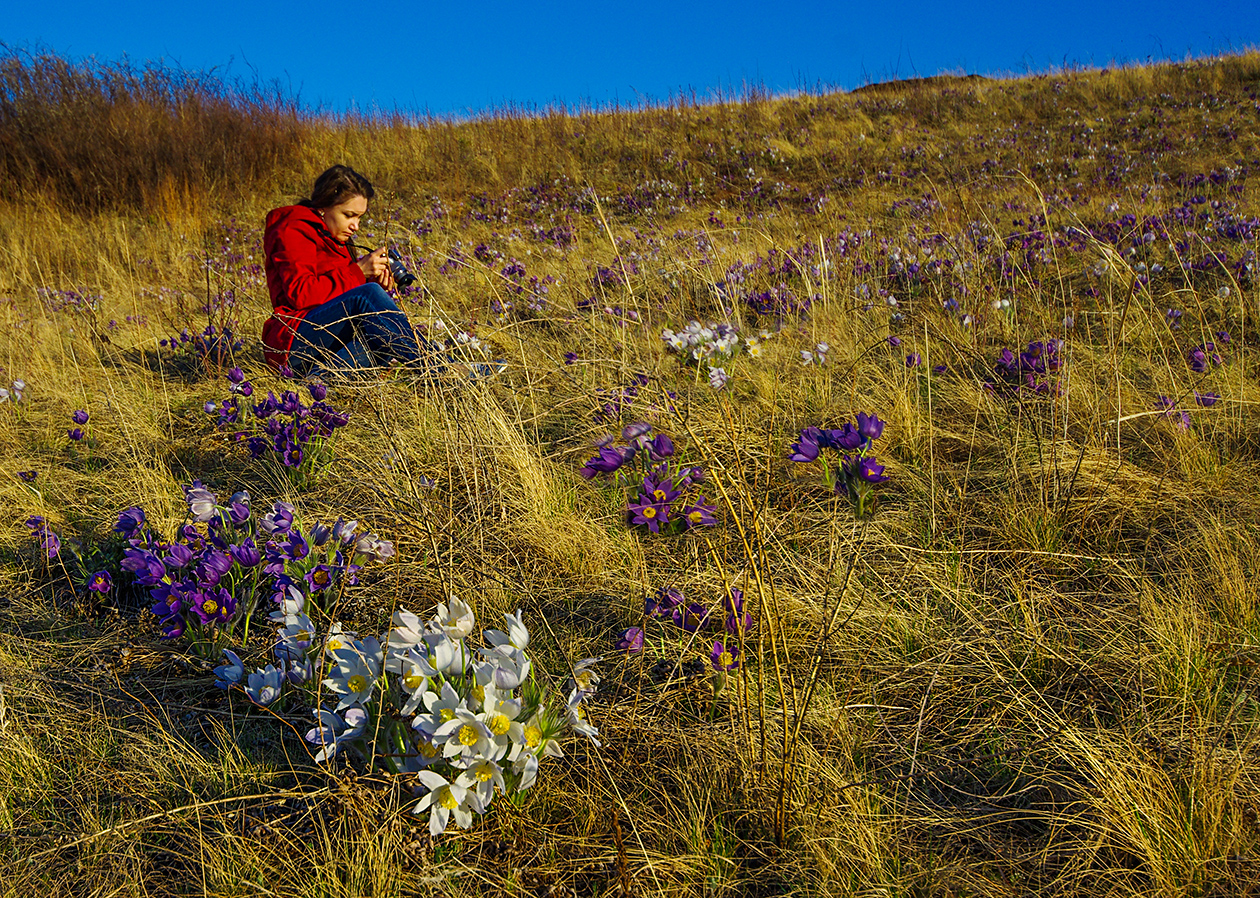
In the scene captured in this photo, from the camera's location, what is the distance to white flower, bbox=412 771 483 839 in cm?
140

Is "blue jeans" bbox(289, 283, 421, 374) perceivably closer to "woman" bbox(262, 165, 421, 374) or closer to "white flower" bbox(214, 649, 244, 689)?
"woman" bbox(262, 165, 421, 374)

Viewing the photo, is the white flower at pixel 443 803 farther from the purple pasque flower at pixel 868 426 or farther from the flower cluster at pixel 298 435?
the flower cluster at pixel 298 435

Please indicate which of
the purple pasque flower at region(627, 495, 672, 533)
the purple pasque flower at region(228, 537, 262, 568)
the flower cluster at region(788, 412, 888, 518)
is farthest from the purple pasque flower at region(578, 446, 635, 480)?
the purple pasque flower at region(228, 537, 262, 568)

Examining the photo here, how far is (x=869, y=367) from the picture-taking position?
4027 mm

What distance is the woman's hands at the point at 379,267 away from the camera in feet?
13.6

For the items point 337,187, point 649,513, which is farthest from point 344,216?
point 649,513

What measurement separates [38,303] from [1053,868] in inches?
298

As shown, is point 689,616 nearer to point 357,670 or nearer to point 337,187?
point 357,670

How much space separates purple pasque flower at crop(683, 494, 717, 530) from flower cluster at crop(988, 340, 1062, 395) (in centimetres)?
163

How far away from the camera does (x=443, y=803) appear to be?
56.8 inches

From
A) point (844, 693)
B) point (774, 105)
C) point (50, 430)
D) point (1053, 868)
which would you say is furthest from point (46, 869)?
point (774, 105)

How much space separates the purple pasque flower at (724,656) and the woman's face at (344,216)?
3351 mm

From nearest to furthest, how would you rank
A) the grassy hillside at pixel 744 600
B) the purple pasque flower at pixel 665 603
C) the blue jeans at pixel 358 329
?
the grassy hillside at pixel 744 600, the purple pasque flower at pixel 665 603, the blue jeans at pixel 358 329

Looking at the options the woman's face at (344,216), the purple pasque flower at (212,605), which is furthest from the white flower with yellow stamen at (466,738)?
the woman's face at (344,216)
